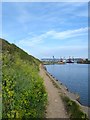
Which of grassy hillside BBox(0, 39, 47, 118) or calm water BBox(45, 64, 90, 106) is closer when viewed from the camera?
grassy hillside BBox(0, 39, 47, 118)

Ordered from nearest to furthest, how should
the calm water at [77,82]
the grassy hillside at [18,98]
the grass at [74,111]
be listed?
the grassy hillside at [18,98] → the grass at [74,111] → the calm water at [77,82]

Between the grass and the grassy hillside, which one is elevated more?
the grassy hillside

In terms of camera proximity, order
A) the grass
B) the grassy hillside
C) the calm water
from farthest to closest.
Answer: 1. the calm water
2. the grass
3. the grassy hillside

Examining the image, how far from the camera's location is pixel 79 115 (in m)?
16.5

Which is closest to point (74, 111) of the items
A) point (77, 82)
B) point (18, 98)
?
point (18, 98)

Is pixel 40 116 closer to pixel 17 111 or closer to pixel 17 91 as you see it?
pixel 17 91

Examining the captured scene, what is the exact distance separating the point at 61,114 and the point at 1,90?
6.90 m

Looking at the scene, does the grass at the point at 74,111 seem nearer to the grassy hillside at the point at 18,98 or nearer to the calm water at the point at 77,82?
the grassy hillside at the point at 18,98

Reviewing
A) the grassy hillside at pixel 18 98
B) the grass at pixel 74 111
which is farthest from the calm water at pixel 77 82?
the grassy hillside at pixel 18 98

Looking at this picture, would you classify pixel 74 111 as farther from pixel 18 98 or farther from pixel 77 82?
pixel 77 82

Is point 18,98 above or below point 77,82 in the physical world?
above

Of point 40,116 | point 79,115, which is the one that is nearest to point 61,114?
point 79,115

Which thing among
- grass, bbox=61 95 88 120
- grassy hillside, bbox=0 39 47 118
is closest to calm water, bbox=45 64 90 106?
grass, bbox=61 95 88 120

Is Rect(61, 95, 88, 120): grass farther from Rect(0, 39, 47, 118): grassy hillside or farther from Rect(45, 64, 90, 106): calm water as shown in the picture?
Rect(45, 64, 90, 106): calm water
